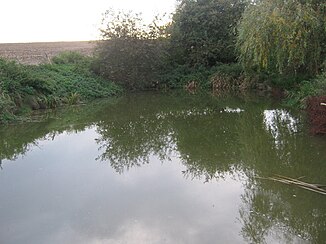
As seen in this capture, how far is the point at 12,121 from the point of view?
543 inches

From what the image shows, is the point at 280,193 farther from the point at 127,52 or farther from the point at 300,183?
the point at 127,52

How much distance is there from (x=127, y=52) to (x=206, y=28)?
5646 mm

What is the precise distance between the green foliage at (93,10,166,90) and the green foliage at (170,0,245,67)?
212 centimetres

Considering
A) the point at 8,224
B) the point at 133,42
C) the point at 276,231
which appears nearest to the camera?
the point at 276,231

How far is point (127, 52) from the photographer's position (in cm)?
2341

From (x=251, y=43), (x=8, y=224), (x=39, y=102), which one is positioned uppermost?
(x=251, y=43)

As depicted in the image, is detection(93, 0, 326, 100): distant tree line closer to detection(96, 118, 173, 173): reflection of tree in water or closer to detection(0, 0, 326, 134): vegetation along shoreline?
detection(0, 0, 326, 134): vegetation along shoreline

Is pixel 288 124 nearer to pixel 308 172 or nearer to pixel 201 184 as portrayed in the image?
pixel 308 172

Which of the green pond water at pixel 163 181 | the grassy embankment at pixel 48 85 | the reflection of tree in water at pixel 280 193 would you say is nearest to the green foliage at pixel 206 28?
the grassy embankment at pixel 48 85

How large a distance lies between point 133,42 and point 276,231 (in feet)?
64.9

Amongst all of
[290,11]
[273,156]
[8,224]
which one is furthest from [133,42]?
[8,224]

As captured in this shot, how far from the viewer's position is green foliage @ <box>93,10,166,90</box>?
2341 cm

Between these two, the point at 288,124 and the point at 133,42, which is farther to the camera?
the point at 133,42

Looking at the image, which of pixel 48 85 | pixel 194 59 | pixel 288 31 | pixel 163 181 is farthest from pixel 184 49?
pixel 163 181
